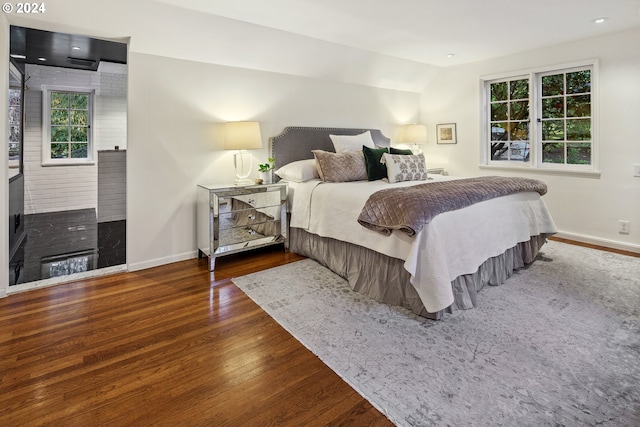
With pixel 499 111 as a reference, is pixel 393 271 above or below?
below

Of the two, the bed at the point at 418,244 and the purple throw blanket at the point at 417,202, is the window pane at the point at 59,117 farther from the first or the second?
the purple throw blanket at the point at 417,202

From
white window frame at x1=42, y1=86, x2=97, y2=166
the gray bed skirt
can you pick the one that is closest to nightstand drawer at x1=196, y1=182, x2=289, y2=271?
the gray bed skirt

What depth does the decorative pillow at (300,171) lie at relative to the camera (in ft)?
12.2

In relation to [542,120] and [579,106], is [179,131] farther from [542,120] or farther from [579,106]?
[579,106]

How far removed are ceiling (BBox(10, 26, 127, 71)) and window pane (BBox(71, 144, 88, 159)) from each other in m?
1.26

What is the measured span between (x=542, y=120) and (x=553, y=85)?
1.34ft

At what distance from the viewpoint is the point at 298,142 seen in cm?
424

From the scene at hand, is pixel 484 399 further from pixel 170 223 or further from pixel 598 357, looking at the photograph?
pixel 170 223

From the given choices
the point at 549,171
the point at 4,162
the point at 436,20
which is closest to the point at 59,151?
the point at 4,162

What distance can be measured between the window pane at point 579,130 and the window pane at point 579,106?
0.08 meters

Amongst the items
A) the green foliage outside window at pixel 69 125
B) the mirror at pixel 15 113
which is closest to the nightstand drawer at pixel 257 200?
the mirror at pixel 15 113

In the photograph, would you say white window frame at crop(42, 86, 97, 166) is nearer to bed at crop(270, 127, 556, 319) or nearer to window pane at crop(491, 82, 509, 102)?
bed at crop(270, 127, 556, 319)

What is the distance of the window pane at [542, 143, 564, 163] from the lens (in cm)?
431

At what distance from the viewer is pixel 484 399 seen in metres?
1.58
